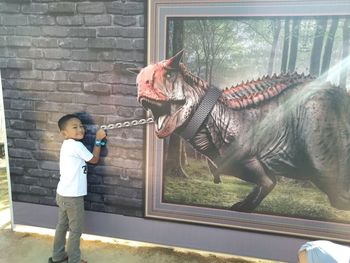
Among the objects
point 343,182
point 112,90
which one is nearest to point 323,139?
point 343,182

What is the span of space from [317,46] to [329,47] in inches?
3.6

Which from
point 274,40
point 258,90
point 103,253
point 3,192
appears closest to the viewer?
point 274,40

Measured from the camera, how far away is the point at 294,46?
2873 mm

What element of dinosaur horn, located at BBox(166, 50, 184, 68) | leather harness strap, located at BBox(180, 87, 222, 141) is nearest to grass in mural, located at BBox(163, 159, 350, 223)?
leather harness strap, located at BBox(180, 87, 222, 141)

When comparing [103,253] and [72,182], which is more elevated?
[72,182]

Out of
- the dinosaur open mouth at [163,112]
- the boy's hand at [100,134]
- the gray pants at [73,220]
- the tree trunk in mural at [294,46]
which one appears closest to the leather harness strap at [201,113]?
the dinosaur open mouth at [163,112]

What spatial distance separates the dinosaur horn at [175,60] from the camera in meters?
3.12

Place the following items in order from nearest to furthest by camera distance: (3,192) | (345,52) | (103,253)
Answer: (345,52) < (103,253) < (3,192)

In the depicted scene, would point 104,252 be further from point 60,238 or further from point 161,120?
point 161,120

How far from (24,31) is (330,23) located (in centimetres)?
275

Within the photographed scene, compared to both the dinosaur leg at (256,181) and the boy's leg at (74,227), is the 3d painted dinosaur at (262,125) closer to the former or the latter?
the dinosaur leg at (256,181)

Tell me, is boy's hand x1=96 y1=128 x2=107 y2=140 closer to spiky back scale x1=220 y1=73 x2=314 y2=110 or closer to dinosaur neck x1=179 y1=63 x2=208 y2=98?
dinosaur neck x1=179 y1=63 x2=208 y2=98

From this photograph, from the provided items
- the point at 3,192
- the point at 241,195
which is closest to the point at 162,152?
the point at 241,195

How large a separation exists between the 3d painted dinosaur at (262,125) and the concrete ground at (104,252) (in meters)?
0.68
